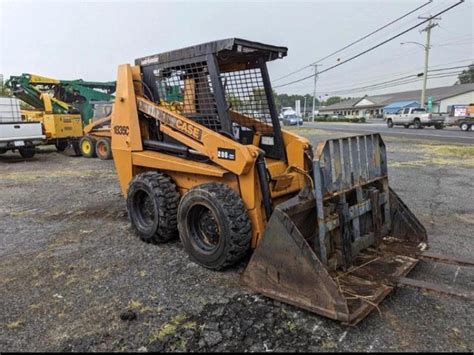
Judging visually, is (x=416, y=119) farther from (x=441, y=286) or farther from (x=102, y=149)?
(x=441, y=286)

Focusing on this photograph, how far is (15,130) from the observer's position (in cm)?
1236

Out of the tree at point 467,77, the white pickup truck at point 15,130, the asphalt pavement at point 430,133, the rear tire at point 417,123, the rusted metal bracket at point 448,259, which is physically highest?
the tree at point 467,77

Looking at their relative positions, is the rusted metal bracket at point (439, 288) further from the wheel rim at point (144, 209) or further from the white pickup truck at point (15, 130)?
the white pickup truck at point (15, 130)

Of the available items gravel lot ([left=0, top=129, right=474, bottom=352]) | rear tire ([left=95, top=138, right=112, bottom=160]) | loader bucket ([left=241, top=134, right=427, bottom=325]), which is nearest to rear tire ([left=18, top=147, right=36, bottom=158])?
rear tire ([left=95, top=138, right=112, bottom=160])

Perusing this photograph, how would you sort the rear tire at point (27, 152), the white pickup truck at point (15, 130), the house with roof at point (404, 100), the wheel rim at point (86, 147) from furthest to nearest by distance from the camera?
1. the house with roof at point (404, 100)
2. the wheel rim at point (86, 147)
3. the rear tire at point (27, 152)
4. the white pickup truck at point (15, 130)

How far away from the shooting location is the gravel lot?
Answer: 9.30 feet

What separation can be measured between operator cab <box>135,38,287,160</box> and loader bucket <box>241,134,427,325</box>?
1.07 meters

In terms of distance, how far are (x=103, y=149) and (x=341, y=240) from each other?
38.8 feet

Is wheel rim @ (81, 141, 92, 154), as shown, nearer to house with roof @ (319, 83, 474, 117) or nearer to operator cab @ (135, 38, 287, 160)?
operator cab @ (135, 38, 287, 160)

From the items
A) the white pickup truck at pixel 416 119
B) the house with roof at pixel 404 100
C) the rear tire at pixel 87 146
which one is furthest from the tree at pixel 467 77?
the rear tire at pixel 87 146

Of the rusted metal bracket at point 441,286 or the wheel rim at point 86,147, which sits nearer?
the rusted metal bracket at point 441,286

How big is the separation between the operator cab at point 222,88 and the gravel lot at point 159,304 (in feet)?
5.37

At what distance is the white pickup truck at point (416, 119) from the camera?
33438 mm

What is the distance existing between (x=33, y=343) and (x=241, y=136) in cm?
320
